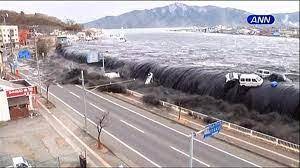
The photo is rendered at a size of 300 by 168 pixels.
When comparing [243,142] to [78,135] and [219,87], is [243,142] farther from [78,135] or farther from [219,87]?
[219,87]

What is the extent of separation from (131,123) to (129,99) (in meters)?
9.00

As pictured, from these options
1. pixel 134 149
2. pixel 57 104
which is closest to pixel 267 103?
pixel 134 149

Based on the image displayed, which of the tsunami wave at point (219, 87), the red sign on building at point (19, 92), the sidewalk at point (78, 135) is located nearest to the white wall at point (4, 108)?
the red sign on building at point (19, 92)

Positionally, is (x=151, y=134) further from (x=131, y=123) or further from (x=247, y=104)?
(x=247, y=104)

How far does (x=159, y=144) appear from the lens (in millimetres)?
22672

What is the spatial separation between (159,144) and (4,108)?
15.1 metres

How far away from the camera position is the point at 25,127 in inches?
1063

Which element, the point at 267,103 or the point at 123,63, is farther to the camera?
the point at 123,63

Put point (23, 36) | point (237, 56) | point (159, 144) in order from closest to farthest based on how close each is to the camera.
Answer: point (159, 144), point (237, 56), point (23, 36)

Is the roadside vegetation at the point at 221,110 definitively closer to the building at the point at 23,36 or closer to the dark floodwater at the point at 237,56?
the dark floodwater at the point at 237,56

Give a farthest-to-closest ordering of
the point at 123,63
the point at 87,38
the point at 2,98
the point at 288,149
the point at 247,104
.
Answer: the point at 87,38
the point at 123,63
the point at 247,104
the point at 2,98
the point at 288,149

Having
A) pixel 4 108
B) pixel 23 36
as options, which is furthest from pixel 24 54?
pixel 23 36

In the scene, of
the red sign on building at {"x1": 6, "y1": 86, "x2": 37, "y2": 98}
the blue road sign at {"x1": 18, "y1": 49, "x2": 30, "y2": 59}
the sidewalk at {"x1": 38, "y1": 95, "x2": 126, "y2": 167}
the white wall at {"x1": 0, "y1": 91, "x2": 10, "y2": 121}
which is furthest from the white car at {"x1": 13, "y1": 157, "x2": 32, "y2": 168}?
the blue road sign at {"x1": 18, "y1": 49, "x2": 30, "y2": 59}

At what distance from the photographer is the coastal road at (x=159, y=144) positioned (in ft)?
64.5
